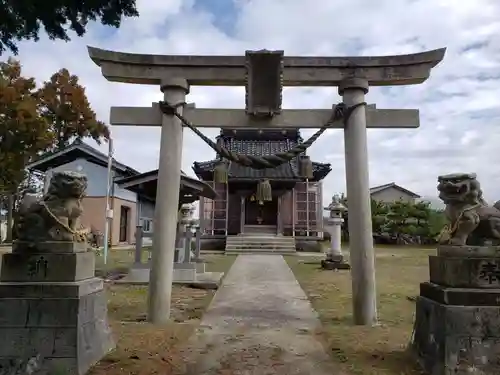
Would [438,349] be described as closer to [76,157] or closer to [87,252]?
[87,252]

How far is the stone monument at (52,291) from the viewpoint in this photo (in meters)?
3.51

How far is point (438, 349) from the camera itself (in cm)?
351

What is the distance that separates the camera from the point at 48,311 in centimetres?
357

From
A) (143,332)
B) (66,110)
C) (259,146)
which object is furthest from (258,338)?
(66,110)

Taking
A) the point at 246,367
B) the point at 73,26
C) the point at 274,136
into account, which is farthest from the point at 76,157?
the point at 246,367

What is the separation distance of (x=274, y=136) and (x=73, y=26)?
20707mm

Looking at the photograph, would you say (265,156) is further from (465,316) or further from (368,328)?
(465,316)

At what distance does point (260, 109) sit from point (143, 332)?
3.40 metres

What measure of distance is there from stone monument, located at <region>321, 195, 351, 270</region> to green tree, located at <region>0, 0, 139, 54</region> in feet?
33.1

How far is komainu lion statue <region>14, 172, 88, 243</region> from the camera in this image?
12.5ft

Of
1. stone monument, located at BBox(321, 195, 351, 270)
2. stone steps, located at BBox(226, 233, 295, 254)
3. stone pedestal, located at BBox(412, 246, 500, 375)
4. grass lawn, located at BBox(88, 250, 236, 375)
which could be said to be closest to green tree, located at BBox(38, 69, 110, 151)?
stone steps, located at BBox(226, 233, 295, 254)

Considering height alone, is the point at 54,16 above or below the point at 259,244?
above

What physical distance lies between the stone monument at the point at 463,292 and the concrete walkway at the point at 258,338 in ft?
3.18

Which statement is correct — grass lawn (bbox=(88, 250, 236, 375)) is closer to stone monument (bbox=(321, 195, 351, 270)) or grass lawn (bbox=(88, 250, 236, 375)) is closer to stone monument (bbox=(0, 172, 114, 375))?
stone monument (bbox=(0, 172, 114, 375))
